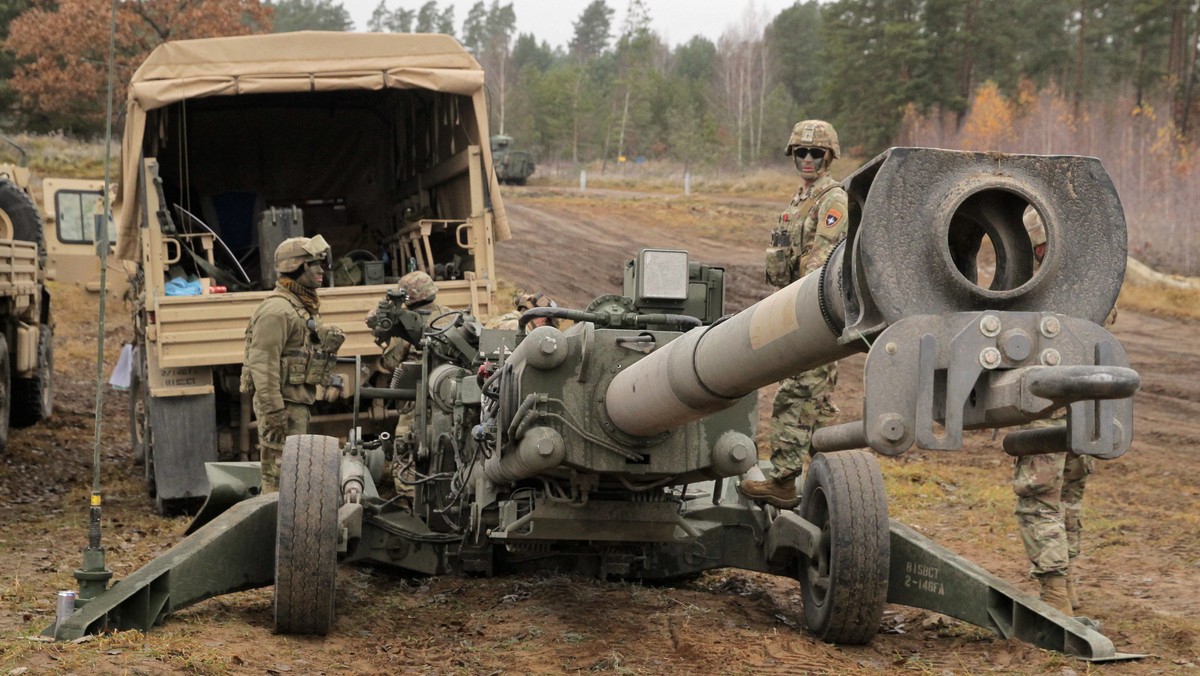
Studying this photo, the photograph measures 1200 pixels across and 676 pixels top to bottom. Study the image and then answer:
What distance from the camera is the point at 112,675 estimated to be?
5.42 m

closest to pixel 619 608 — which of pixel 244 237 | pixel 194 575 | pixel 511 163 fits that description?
pixel 194 575

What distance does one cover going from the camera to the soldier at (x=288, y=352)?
9086 mm

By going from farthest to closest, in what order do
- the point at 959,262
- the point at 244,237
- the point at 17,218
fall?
the point at 17,218 → the point at 244,237 → the point at 959,262

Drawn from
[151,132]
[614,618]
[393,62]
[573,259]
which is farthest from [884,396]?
[573,259]

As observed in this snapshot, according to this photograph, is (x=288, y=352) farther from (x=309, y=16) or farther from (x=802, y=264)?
(x=309, y=16)

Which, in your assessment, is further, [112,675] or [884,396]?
[112,675]

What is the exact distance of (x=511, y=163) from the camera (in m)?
41.4

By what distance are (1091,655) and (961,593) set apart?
729 mm

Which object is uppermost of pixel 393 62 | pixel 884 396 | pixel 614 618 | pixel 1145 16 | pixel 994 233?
pixel 1145 16

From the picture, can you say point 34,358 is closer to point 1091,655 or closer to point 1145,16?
point 1091,655

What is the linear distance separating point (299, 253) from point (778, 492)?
350 centimetres

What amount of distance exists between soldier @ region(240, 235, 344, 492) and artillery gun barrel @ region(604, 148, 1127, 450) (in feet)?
18.6

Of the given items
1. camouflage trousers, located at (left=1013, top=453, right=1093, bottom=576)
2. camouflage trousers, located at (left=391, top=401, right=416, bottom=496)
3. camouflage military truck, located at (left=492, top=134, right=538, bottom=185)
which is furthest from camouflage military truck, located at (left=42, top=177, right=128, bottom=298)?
camouflage military truck, located at (left=492, top=134, right=538, bottom=185)

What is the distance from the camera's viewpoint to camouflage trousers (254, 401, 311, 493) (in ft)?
29.4
